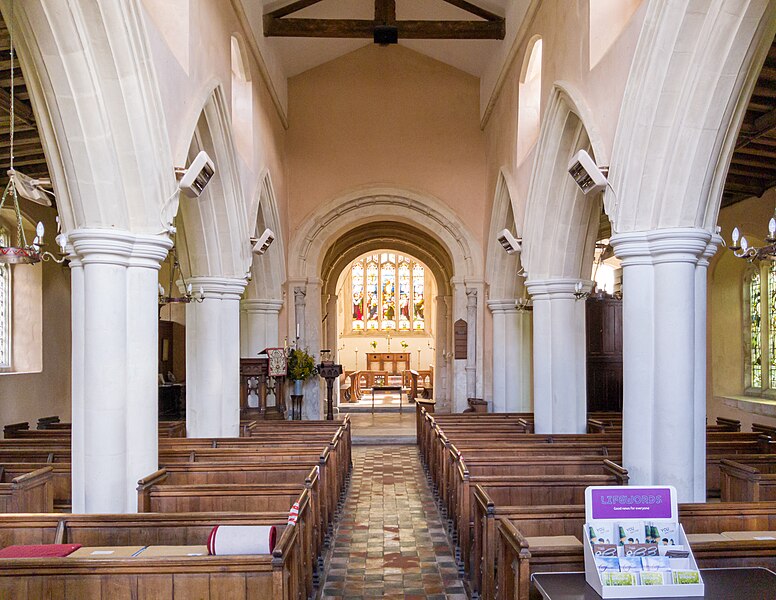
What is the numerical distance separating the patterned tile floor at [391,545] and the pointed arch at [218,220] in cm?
330

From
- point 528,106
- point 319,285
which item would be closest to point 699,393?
point 528,106

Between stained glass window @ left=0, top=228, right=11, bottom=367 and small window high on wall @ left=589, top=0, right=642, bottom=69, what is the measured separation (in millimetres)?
8969

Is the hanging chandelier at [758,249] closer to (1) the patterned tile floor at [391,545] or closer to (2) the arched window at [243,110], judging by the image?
(1) the patterned tile floor at [391,545]

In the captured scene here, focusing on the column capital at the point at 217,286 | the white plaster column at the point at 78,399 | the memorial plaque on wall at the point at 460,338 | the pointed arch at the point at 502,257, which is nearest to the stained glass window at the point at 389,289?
the memorial plaque on wall at the point at 460,338

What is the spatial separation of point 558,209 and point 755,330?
17.9ft

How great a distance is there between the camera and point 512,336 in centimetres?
1271

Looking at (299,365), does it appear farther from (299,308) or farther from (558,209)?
(558,209)

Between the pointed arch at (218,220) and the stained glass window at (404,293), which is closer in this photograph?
the pointed arch at (218,220)

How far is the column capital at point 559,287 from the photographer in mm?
9102

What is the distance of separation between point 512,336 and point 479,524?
25.7 feet

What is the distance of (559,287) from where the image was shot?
9.13 metres

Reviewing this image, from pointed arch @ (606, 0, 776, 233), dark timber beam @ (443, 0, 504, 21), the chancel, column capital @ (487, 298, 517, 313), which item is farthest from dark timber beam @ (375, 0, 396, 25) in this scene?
pointed arch @ (606, 0, 776, 233)

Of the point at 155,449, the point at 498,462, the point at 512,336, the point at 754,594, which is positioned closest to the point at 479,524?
the point at 498,462

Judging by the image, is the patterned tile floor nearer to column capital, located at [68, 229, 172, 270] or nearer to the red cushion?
the red cushion
